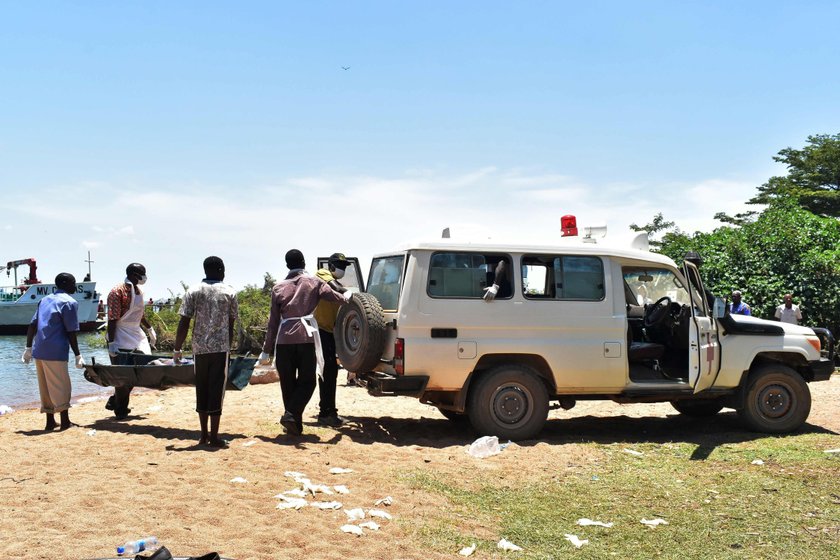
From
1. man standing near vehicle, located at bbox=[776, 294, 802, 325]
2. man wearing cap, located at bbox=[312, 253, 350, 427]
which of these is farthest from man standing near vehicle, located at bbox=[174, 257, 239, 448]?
man standing near vehicle, located at bbox=[776, 294, 802, 325]

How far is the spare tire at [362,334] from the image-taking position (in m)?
7.91

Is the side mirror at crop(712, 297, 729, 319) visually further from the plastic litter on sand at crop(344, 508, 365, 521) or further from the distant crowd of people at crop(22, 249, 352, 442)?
the plastic litter on sand at crop(344, 508, 365, 521)

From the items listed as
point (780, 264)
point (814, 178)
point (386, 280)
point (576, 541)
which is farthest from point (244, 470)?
point (814, 178)

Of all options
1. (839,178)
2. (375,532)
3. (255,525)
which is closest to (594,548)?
(375,532)

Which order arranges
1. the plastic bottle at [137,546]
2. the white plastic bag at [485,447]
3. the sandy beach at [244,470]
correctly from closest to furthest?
the plastic bottle at [137,546] → the sandy beach at [244,470] → the white plastic bag at [485,447]

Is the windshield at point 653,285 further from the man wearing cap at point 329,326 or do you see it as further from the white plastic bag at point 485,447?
the man wearing cap at point 329,326

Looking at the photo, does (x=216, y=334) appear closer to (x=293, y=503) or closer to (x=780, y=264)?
(x=293, y=503)

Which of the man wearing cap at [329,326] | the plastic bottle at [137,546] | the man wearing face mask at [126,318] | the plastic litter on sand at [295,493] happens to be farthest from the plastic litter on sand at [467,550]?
the man wearing face mask at [126,318]

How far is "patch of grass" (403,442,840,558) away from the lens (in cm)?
495

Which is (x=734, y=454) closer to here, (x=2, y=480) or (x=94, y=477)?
(x=94, y=477)

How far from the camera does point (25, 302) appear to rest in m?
53.1

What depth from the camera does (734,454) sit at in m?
7.66

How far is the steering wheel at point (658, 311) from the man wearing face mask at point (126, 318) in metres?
5.87

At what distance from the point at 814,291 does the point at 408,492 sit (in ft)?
47.3
